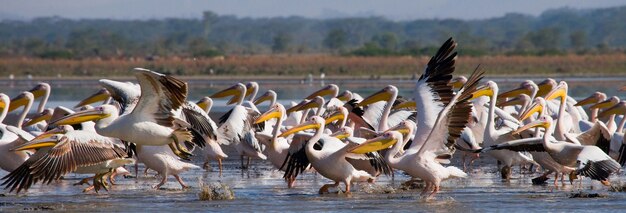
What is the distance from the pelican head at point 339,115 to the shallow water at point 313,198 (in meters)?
0.71

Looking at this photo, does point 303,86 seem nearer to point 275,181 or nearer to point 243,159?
point 243,159

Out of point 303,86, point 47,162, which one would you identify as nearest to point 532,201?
point 47,162

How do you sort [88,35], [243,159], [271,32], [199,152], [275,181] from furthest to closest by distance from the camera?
[271,32], [88,35], [199,152], [243,159], [275,181]

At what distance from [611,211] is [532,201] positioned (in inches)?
32.6

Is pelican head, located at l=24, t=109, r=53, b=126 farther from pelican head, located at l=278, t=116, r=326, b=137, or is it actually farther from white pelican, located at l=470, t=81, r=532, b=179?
white pelican, located at l=470, t=81, r=532, b=179

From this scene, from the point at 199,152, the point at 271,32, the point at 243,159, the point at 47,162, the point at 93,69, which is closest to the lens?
the point at 47,162

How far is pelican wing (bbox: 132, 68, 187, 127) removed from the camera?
947cm

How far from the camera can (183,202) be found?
31.4 feet

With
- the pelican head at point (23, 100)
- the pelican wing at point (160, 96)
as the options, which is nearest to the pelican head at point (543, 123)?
the pelican wing at point (160, 96)

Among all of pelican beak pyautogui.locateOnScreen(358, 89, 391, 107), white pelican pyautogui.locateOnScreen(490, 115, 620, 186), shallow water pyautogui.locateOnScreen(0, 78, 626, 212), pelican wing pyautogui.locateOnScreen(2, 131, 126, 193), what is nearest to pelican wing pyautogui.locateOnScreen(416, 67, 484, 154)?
shallow water pyautogui.locateOnScreen(0, 78, 626, 212)

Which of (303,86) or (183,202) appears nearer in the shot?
(183,202)

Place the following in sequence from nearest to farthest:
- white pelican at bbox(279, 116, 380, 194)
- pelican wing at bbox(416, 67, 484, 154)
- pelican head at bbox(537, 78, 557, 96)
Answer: pelican wing at bbox(416, 67, 484, 154) → white pelican at bbox(279, 116, 380, 194) → pelican head at bbox(537, 78, 557, 96)

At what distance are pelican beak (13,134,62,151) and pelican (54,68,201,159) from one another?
1.57ft

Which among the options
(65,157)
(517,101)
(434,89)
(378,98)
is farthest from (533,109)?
(65,157)
